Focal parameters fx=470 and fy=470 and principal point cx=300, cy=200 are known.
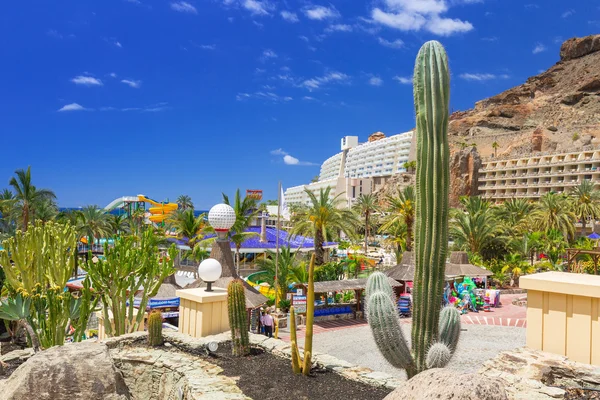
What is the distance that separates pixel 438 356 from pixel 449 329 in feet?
2.19

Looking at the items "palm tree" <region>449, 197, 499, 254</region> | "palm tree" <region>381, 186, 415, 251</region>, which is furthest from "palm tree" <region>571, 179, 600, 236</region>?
"palm tree" <region>381, 186, 415, 251</region>

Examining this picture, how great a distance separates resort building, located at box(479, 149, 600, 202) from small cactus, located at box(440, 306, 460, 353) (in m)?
56.5

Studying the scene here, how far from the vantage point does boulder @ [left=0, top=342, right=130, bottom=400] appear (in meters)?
5.25

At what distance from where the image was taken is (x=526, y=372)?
5.15 m

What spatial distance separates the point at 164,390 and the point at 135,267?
4.34 metres

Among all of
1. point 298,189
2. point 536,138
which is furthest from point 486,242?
point 298,189

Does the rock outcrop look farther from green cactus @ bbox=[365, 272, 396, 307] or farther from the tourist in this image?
green cactus @ bbox=[365, 272, 396, 307]

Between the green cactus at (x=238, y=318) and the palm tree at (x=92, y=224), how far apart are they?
3542 cm

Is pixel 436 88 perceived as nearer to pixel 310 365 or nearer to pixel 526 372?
pixel 526 372

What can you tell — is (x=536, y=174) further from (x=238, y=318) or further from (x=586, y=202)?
(x=238, y=318)

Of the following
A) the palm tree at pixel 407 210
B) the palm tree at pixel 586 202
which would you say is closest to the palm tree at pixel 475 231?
the palm tree at pixel 407 210

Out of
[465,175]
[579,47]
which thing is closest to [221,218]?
[465,175]

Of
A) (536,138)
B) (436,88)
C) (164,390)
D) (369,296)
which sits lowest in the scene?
(164,390)

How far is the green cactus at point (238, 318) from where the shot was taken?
7051mm
